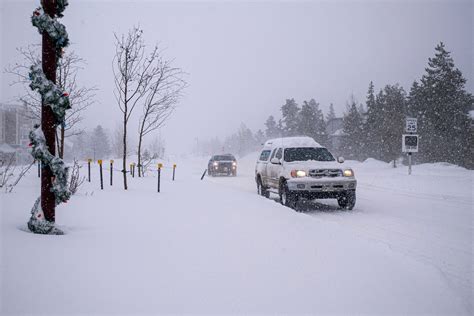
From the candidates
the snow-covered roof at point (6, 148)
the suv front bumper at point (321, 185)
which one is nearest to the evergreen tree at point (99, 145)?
the snow-covered roof at point (6, 148)

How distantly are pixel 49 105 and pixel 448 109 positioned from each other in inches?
1924

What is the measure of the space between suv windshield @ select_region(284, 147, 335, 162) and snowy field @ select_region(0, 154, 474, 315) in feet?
14.0

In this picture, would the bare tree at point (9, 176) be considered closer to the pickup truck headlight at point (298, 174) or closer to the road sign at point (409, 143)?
the pickup truck headlight at point (298, 174)

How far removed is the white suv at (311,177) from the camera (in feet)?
30.0

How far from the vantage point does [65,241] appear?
3.85 meters

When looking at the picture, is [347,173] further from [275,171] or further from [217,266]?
[217,266]

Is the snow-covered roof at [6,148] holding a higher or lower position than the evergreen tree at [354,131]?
lower

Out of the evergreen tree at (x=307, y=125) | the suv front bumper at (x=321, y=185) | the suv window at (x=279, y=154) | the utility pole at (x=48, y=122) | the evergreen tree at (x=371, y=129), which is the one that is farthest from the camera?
the evergreen tree at (x=307, y=125)

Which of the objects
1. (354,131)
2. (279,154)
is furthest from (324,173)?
(354,131)

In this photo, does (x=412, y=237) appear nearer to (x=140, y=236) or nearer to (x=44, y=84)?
(x=140, y=236)

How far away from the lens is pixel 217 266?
3488mm

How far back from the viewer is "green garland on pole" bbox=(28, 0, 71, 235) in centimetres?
407

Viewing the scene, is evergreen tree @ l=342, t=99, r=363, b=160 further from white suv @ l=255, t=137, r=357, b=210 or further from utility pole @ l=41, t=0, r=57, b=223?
utility pole @ l=41, t=0, r=57, b=223

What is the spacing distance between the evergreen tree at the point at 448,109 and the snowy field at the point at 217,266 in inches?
1697
